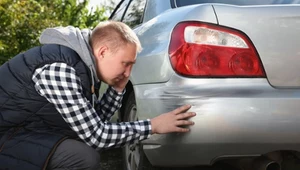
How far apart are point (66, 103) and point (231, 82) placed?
75 cm

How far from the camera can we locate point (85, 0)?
15.1 m

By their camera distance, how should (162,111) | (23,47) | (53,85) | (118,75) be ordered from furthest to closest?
(23,47)
(162,111)
(118,75)
(53,85)

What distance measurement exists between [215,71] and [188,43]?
0.61 feet

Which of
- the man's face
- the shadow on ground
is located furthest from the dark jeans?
the shadow on ground

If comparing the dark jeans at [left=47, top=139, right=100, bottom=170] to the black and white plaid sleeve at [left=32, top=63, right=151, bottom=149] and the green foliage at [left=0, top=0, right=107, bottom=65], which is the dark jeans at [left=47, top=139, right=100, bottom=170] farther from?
the green foliage at [left=0, top=0, right=107, bottom=65]

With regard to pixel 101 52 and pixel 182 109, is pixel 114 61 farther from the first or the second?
pixel 182 109

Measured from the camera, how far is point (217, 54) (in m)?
2.22

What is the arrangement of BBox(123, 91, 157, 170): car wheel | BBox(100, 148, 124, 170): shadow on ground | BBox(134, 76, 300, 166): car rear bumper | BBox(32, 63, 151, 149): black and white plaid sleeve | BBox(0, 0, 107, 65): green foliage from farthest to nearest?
BBox(0, 0, 107, 65): green foliage, BBox(100, 148, 124, 170): shadow on ground, BBox(123, 91, 157, 170): car wheel, BBox(134, 76, 300, 166): car rear bumper, BBox(32, 63, 151, 149): black and white plaid sleeve

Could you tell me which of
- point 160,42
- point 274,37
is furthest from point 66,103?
point 274,37

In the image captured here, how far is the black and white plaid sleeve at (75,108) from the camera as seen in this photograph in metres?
1.98

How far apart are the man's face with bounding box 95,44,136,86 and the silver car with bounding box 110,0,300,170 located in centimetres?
27

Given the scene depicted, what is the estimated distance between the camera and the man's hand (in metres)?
2.15

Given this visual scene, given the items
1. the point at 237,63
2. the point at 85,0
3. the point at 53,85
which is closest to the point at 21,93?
the point at 53,85

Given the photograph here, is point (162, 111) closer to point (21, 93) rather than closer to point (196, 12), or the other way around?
point (196, 12)
